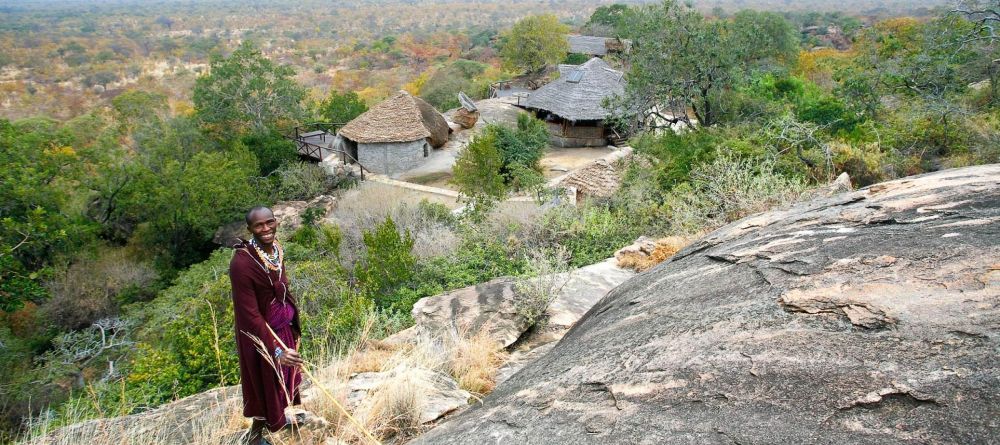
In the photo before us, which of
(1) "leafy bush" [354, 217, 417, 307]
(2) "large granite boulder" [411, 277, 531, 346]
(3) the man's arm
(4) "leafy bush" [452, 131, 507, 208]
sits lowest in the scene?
(4) "leafy bush" [452, 131, 507, 208]

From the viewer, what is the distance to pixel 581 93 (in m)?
25.7


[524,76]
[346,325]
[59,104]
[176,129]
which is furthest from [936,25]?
[59,104]

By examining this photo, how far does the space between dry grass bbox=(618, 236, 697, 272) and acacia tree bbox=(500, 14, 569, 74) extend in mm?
33132

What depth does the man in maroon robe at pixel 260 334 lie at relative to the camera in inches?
144

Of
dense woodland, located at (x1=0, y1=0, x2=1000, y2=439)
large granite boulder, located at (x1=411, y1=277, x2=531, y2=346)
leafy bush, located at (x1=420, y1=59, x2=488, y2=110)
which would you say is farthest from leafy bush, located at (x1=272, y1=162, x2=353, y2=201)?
large granite boulder, located at (x1=411, y1=277, x2=531, y2=346)

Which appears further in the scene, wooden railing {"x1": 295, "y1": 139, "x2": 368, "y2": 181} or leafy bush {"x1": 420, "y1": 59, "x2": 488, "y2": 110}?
leafy bush {"x1": 420, "y1": 59, "x2": 488, "y2": 110}

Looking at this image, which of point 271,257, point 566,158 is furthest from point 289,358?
point 566,158

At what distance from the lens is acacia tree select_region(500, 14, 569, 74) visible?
39.0m

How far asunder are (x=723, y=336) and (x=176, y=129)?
23874mm

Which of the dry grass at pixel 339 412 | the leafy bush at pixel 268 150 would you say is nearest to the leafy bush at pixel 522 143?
the leafy bush at pixel 268 150

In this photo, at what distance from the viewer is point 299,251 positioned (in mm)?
13039

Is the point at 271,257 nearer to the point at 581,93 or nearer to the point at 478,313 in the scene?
the point at 478,313

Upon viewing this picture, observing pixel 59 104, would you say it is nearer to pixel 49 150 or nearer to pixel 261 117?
pixel 261 117

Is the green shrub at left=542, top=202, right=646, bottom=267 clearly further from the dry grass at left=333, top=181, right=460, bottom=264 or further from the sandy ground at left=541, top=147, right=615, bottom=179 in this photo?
the sandy ground at left=541, top=147, right=615, bottom=179
